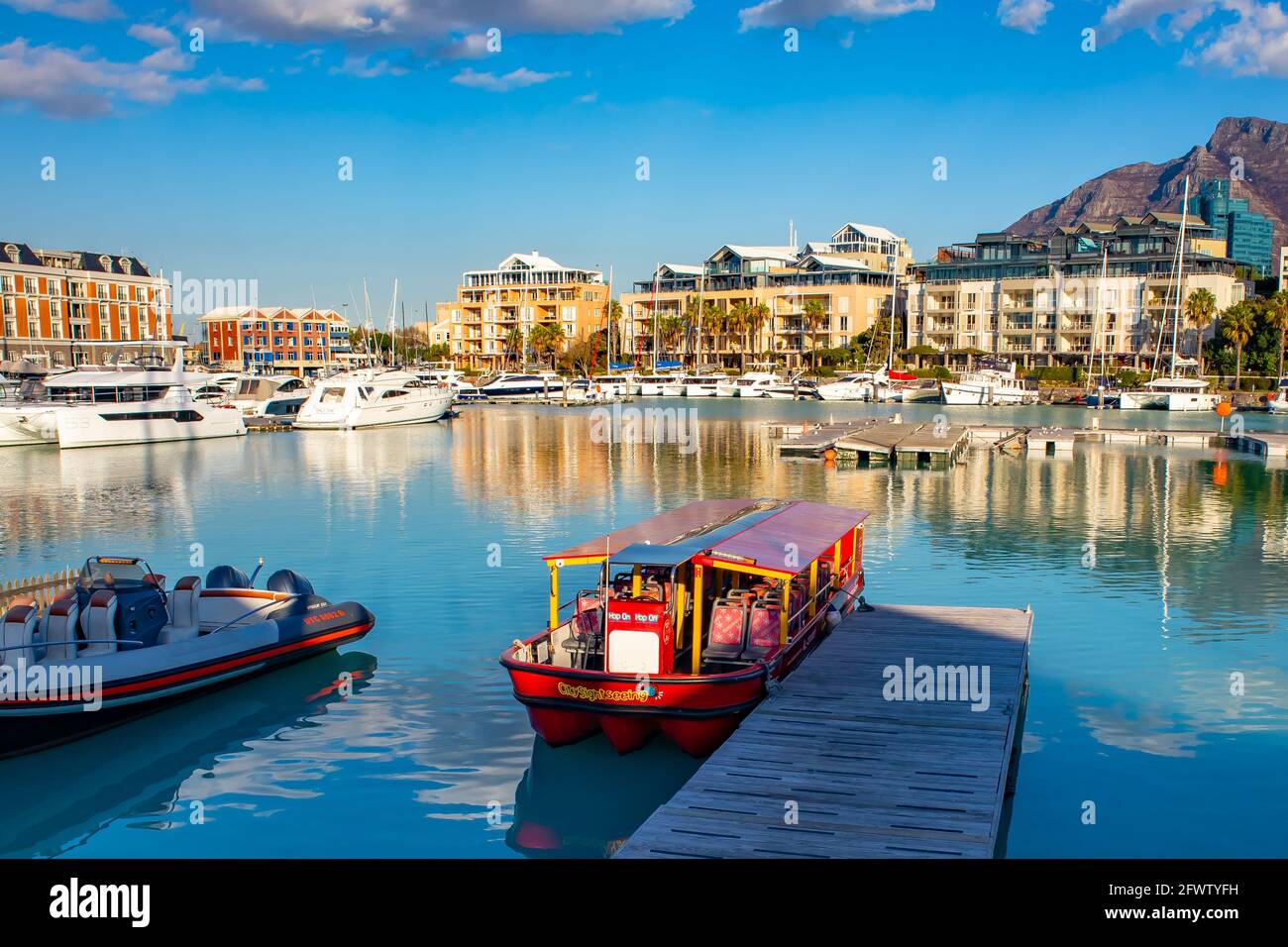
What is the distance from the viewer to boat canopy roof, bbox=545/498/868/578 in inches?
678

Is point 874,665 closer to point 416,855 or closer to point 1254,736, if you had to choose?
point 1254,736

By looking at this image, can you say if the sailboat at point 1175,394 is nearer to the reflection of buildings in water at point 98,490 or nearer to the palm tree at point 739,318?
the palm tree at point 739,318

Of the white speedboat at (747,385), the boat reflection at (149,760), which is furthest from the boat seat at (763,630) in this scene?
the white speedboat at (747,385)

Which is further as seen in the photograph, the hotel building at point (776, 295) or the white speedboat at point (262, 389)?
the hotel building at point (776, 295)

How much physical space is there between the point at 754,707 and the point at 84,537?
95.8 feet

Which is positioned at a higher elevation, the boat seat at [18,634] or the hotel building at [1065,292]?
the hotel building at [1065,292]

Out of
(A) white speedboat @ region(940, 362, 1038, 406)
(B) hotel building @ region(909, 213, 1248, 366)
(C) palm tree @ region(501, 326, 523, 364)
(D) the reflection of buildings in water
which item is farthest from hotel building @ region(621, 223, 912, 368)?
Answer: (D) the reflection of buildings in water

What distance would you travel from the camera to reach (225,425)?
260 feet

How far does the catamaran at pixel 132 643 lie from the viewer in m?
17.0

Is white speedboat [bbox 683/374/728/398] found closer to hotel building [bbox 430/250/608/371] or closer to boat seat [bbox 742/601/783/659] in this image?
hotel building [bbox 430/250/608/371]

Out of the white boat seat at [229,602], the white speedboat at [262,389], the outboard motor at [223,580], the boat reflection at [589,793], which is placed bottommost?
the boat reflection at [589,793]

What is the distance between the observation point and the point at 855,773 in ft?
43.3

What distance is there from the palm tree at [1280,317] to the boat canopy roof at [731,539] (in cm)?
11800
